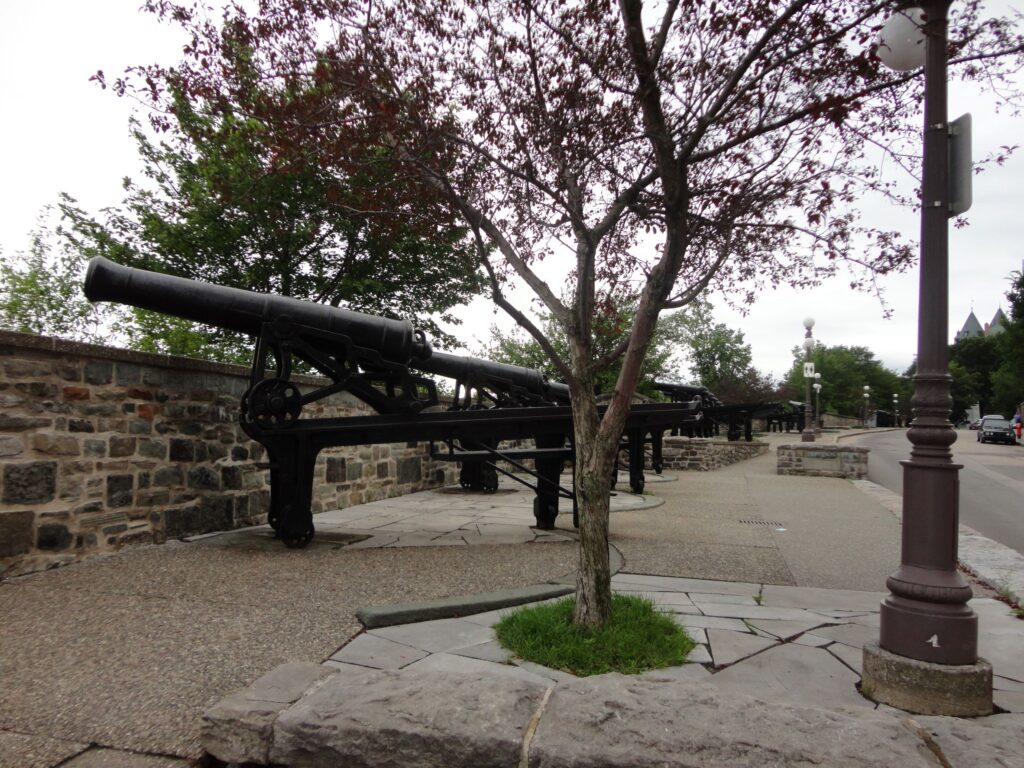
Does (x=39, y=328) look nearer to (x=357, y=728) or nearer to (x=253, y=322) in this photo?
(x=253, y=322)

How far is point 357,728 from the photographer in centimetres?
220

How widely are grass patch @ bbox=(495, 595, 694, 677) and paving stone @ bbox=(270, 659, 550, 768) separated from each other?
0.85m

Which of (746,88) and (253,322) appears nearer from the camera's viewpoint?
(746,88)

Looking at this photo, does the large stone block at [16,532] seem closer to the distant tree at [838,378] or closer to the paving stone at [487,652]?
the paving stone at [487,652]

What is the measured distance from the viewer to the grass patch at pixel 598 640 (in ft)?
10.5

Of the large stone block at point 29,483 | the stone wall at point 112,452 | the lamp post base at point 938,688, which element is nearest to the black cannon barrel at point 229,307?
the stone wall at point 112,452

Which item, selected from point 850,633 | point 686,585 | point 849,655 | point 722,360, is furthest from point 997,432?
point 849,655

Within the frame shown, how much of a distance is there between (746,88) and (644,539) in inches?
188

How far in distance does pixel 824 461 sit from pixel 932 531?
14.9 m

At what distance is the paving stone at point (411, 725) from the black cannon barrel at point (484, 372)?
17.0 feet

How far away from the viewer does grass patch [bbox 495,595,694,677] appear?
3203mm

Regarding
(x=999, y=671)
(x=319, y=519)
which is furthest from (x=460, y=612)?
(x=319, y=519)

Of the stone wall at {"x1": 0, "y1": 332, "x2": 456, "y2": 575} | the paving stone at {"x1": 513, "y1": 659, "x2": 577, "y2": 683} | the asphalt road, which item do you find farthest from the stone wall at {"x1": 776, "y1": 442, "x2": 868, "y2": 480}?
the paving stone at {"x1": 513, "y1": 659, "x2": 577, "y2": 683}

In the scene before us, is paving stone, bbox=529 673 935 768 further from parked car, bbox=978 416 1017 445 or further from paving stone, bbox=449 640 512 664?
parked car, bbox=978 416 1017 445
